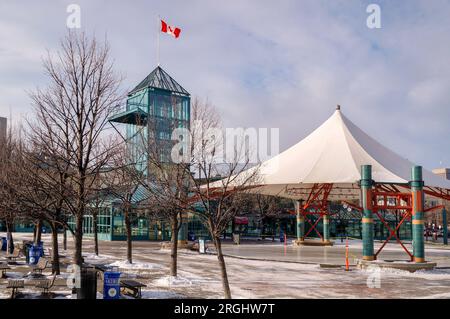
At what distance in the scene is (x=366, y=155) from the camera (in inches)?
1449

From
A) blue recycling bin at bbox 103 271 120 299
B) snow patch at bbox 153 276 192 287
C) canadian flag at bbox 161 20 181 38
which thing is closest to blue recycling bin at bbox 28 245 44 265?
snow patch at bbox 153 276 192 287

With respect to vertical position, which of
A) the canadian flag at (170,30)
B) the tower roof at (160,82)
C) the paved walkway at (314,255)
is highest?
the tower roof at (160,82)

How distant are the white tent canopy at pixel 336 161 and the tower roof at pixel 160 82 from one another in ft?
82.2

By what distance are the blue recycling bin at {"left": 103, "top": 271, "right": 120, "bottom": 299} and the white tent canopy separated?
20.3 meters

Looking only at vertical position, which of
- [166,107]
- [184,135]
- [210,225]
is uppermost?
[166,107]

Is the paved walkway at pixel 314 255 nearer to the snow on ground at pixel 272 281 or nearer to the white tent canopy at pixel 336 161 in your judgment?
the snow on ground at pixel 272 281

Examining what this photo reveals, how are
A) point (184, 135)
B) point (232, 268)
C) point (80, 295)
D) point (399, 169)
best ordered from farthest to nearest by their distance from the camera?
point (399, 169) → point (232, 268) → point (184, 135) → point (80, 295)

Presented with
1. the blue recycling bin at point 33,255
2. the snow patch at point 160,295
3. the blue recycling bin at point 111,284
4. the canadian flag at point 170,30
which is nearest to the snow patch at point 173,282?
the snow patch at point 160,295

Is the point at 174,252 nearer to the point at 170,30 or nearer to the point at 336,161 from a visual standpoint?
the point at 336,161

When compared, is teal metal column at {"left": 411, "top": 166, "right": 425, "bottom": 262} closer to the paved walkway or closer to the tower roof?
the paved walkway

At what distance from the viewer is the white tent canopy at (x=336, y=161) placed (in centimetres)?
3450

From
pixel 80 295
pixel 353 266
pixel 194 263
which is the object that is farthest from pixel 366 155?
pixel 80 295

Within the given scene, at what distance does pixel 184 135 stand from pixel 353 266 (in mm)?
12695
